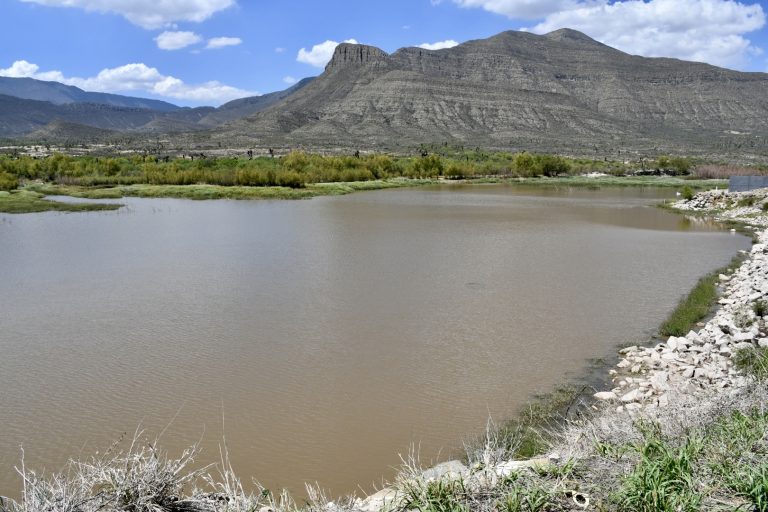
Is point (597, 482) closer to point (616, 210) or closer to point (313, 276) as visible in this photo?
point (313, 276)

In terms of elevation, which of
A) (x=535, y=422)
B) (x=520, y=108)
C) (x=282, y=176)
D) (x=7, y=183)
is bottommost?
(x=535, y=422)

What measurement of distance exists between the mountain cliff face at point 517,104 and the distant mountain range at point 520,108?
271mm

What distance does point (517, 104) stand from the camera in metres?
124

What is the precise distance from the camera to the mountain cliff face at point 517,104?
4451 inches

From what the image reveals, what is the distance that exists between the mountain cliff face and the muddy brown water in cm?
8286

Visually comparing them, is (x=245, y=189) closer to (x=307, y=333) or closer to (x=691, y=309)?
(x=307, y=333)

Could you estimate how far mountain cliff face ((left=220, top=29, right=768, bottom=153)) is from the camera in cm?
11306

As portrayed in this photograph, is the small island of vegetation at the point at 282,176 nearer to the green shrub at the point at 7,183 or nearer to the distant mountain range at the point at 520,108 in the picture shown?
the green shrub at the point at 7,183

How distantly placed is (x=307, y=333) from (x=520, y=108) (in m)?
120

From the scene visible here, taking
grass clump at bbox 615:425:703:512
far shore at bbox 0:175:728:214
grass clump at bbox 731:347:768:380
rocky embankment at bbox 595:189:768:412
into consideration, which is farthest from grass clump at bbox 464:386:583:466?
far shore at bbox 0:175:728:214

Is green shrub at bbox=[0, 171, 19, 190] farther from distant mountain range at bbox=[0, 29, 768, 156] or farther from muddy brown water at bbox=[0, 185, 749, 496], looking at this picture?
distant mountain range at bbox=[0, 29, 768, 156]

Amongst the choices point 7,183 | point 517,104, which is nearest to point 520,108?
point 517,104

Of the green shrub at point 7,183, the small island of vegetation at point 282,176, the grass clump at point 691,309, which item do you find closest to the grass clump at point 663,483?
the grass clump at point 691,309

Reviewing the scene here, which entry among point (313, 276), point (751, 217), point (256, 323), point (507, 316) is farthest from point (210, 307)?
point (751, 217)
